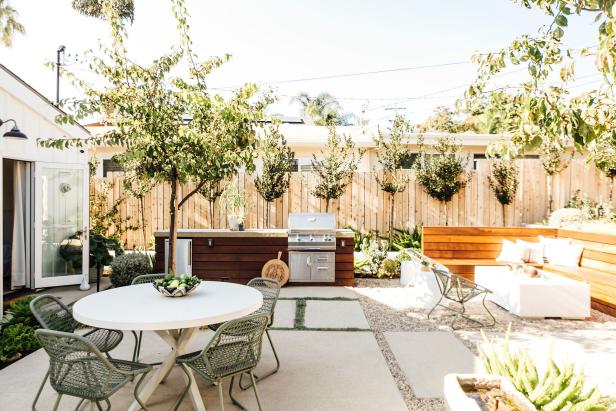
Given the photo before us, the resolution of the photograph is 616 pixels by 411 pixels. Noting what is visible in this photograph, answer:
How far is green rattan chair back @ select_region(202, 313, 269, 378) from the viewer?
2.77m

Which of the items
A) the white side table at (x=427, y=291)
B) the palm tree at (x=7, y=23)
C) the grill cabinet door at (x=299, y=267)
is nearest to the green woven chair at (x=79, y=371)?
the white side table at (x=427, y=291)

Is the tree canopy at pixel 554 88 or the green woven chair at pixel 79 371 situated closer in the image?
the tree canopy at pixel 554 88

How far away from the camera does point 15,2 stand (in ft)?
49.6

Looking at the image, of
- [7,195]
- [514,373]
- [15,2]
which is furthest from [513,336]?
[15,2]

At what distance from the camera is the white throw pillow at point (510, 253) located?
7113 millimetres

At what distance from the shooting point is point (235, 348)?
2.90 metres

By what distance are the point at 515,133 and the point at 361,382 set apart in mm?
2254

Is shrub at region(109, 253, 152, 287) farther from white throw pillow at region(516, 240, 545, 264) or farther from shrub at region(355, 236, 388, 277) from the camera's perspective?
white throw pillow at region(516, 240, 545, 264)

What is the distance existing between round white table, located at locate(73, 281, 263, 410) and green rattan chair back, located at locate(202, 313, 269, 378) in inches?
7.4


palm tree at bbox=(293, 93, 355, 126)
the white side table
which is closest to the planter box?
the white side table

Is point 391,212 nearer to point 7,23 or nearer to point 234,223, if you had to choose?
point 234,223

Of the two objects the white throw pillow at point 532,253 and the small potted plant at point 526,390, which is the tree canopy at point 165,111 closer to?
the small potted plant at point 526,390

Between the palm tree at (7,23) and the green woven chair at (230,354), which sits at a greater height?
the palm tree at (7,23)

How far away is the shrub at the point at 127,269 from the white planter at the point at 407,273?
4.24m
